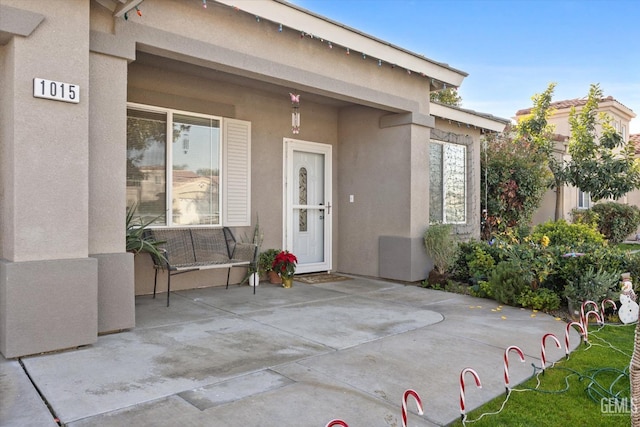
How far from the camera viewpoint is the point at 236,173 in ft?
24.5

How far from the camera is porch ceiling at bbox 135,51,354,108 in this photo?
6209 millimetres

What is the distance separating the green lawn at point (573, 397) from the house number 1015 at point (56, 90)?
13.0 feet

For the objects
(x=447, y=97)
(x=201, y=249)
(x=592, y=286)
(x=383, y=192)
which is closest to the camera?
(x=592, y=286)

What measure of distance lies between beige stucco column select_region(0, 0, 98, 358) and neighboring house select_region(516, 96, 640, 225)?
42.3 ft

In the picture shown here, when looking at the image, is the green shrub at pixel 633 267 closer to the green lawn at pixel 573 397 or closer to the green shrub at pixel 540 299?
the green shrub at pixel 540 299

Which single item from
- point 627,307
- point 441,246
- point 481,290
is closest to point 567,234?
point 441,246

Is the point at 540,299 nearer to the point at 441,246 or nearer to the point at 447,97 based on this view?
the point at 441,246

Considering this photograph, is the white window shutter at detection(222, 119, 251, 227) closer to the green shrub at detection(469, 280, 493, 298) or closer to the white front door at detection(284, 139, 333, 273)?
the white front door at detection(284, 139, 333, 273)

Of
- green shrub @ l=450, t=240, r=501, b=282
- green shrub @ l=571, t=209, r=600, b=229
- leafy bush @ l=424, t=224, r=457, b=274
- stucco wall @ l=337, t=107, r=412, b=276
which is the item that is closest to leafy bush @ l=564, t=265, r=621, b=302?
green shrub @ l=450, t=240, r=501, b=282

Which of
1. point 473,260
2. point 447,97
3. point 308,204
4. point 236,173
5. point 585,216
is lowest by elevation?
point 473,260

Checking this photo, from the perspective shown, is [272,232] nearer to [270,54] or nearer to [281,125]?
[281,125]

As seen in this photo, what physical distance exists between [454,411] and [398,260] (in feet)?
16.3

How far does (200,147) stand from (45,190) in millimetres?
3318

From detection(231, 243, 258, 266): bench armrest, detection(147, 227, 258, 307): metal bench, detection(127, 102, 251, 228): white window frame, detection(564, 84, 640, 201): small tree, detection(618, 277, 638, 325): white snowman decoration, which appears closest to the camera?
detection(618, 277, 638, 325): white snowman decoration
